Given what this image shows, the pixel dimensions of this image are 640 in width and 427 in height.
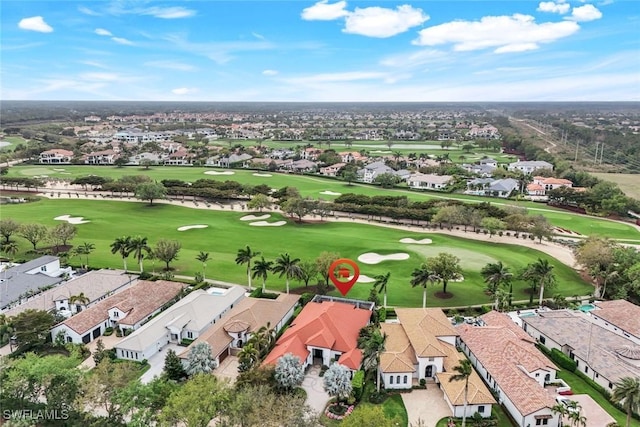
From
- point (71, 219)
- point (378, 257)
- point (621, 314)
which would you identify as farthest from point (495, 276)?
point (71, 219)

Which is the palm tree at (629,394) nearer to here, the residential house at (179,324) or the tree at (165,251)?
the residential house at (179,324)

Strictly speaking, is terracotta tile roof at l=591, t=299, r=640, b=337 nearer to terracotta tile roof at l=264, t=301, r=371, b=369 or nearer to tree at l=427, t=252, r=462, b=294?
tree at l=427, t=252, r=462, b=294

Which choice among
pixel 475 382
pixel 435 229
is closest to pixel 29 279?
pixel 475 382

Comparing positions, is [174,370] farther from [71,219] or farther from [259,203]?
[71,219]

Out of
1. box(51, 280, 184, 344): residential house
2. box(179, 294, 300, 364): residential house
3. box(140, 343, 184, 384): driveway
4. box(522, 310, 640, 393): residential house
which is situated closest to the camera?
box(522, 310, 640, 393): residential house

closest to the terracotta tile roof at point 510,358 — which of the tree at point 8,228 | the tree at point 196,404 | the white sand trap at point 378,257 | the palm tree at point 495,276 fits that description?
the palm tree at point 495,276

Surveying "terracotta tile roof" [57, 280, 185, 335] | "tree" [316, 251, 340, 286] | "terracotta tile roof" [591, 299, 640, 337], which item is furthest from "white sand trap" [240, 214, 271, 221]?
"terracotta tile roof" [591, 299, 640, 337]
